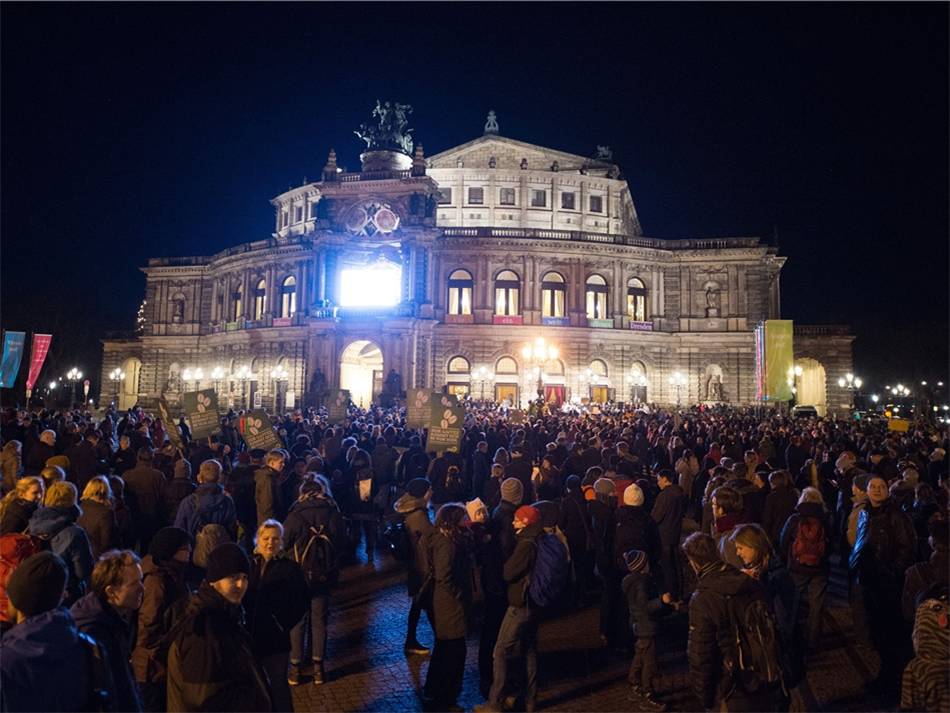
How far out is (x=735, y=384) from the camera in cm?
4688

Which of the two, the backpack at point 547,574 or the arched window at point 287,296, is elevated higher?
the arched window at point 287,296

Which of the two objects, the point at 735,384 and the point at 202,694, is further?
the point at 735,384

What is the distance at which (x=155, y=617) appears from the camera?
15.9ft

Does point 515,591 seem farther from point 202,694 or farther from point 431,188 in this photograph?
point 431,188

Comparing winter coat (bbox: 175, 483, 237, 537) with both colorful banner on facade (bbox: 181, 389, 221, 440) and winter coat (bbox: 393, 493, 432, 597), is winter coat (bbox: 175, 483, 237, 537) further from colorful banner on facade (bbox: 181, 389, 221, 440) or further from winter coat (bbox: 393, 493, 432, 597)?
colorful banner on facade (bbox: 181, 389, 221, 440)

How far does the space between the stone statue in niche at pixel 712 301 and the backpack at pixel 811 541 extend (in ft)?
141

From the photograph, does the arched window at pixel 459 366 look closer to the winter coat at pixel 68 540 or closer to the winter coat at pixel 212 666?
the winter coat at pixel 68 540

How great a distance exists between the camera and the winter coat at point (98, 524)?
6.95m

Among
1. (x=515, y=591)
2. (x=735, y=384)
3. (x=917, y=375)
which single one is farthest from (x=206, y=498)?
(x=917, y=375)

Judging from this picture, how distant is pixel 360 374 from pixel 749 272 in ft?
97.3

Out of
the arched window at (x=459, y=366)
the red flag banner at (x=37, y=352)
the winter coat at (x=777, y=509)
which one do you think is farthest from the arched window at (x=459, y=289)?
the winter coat at (x=777, y=509)

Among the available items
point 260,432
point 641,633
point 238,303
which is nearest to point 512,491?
point 641,633

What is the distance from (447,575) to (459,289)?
4127cm

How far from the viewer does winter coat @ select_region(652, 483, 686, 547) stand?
916cm
